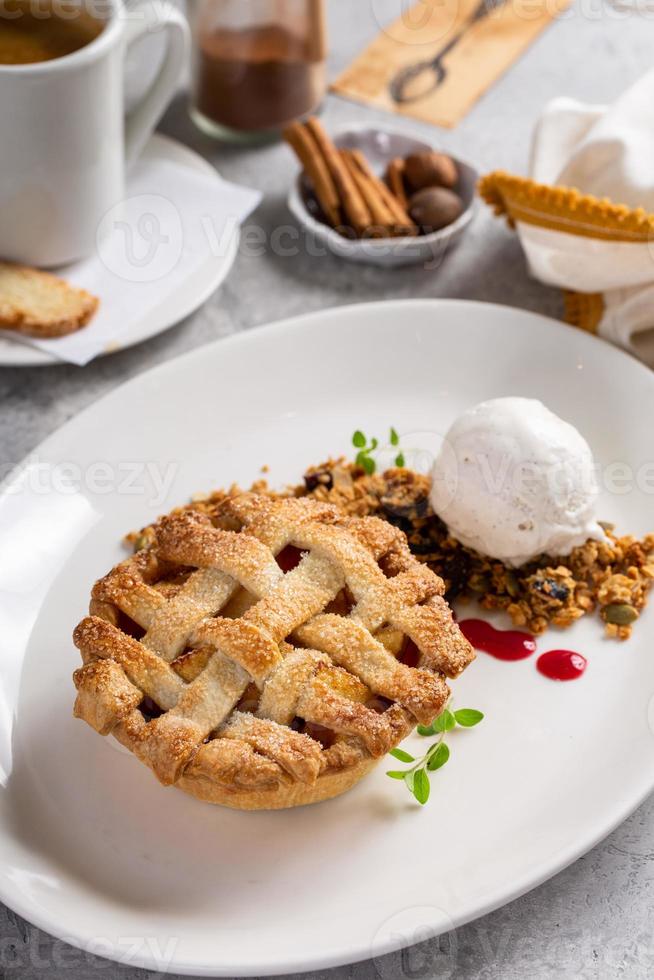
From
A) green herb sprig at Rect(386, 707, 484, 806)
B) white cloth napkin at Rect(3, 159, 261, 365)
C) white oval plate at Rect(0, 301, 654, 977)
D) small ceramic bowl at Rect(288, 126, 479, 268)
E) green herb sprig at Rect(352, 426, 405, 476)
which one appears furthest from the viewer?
small ceramic bowl at Rect(288, 126, 479, 268)

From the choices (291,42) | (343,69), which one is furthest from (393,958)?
(343,69)

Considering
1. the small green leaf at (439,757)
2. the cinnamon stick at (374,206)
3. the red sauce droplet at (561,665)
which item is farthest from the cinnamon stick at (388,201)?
the small green leaf at (439,757)

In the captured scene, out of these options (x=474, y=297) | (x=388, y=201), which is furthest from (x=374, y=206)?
(x=474, y=297)

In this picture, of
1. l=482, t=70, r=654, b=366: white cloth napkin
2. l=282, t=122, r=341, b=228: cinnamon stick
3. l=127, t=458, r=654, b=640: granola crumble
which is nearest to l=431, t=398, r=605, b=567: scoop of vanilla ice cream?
l=127, t=458, r=654, b=640: granola crumble

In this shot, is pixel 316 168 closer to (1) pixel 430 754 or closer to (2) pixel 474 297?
(2) pixel 474 297

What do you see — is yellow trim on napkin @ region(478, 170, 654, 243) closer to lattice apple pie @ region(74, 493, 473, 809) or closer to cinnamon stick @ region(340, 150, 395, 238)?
cinnamon stick @ region(340, 150, 395, 238)

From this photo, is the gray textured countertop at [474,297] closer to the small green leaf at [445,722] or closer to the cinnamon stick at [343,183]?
the cinnamon stick at [343,183]

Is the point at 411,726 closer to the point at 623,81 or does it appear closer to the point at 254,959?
the point at 254,959
